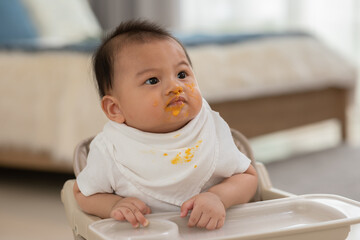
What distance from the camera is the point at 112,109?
98cm

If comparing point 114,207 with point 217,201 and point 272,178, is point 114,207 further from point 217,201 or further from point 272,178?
point 272,178

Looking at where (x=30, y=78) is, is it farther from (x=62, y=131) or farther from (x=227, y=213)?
(x=227, y=213)

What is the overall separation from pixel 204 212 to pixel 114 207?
0.14 m

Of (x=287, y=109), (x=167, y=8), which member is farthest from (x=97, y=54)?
(x=167, y=8)

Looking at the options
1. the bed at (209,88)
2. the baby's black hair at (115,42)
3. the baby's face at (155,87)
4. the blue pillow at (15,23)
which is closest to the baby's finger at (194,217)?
the baby's face at (155,87)

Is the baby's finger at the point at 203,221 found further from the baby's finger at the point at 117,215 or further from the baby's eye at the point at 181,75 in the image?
the baby's eye at the point at 181,75

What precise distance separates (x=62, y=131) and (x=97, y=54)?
779 millimetres

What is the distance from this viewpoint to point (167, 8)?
4.07 m

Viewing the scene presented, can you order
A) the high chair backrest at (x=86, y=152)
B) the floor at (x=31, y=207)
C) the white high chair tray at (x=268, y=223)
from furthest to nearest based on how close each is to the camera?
the floor at (x=31, y=207), the high chair backrest at (x=86, y=152), the white high chair tray at (x=268, y=223)

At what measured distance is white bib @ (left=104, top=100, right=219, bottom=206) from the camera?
0.91 metres

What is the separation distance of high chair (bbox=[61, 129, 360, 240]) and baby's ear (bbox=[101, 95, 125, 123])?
0.14m

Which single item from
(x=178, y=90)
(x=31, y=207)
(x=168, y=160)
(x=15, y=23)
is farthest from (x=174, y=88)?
(x=15, y=23)

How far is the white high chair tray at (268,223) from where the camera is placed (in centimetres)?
78

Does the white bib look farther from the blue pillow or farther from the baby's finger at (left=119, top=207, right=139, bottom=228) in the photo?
the blue pillow
